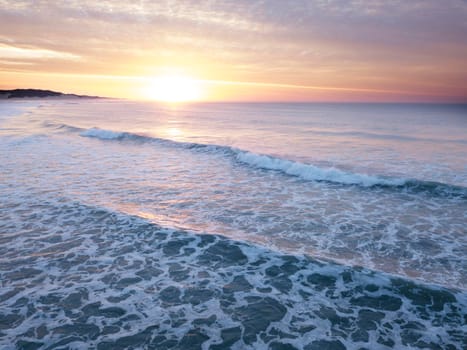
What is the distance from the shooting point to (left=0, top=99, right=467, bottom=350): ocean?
6.45 meters

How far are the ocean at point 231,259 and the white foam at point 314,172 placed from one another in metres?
0.11

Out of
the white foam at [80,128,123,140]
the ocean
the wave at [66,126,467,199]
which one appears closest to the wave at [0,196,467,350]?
the ocean

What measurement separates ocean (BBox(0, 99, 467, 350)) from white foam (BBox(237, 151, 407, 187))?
0.11 metres

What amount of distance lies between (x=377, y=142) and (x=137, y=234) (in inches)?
1138

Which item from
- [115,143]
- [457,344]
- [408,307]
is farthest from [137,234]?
[115,143]

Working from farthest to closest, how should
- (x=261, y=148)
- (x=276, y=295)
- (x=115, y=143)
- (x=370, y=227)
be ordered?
(x=115, y=143) → (x=261, y=148) → (x=370, y=227) → (x=276, y=295)

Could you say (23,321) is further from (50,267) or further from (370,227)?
(370,227)

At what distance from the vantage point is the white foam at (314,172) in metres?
17.7

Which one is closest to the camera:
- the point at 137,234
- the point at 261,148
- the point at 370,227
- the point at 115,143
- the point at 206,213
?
the point at 137,234

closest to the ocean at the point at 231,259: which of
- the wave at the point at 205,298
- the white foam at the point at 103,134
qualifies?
the wave at the point at 205,298

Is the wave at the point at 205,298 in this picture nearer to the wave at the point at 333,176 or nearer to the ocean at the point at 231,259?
the ocean at the point at 231,259

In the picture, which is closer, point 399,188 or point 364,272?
point 364,272

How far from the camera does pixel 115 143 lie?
30875mm

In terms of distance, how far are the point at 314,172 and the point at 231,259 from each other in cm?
1172
